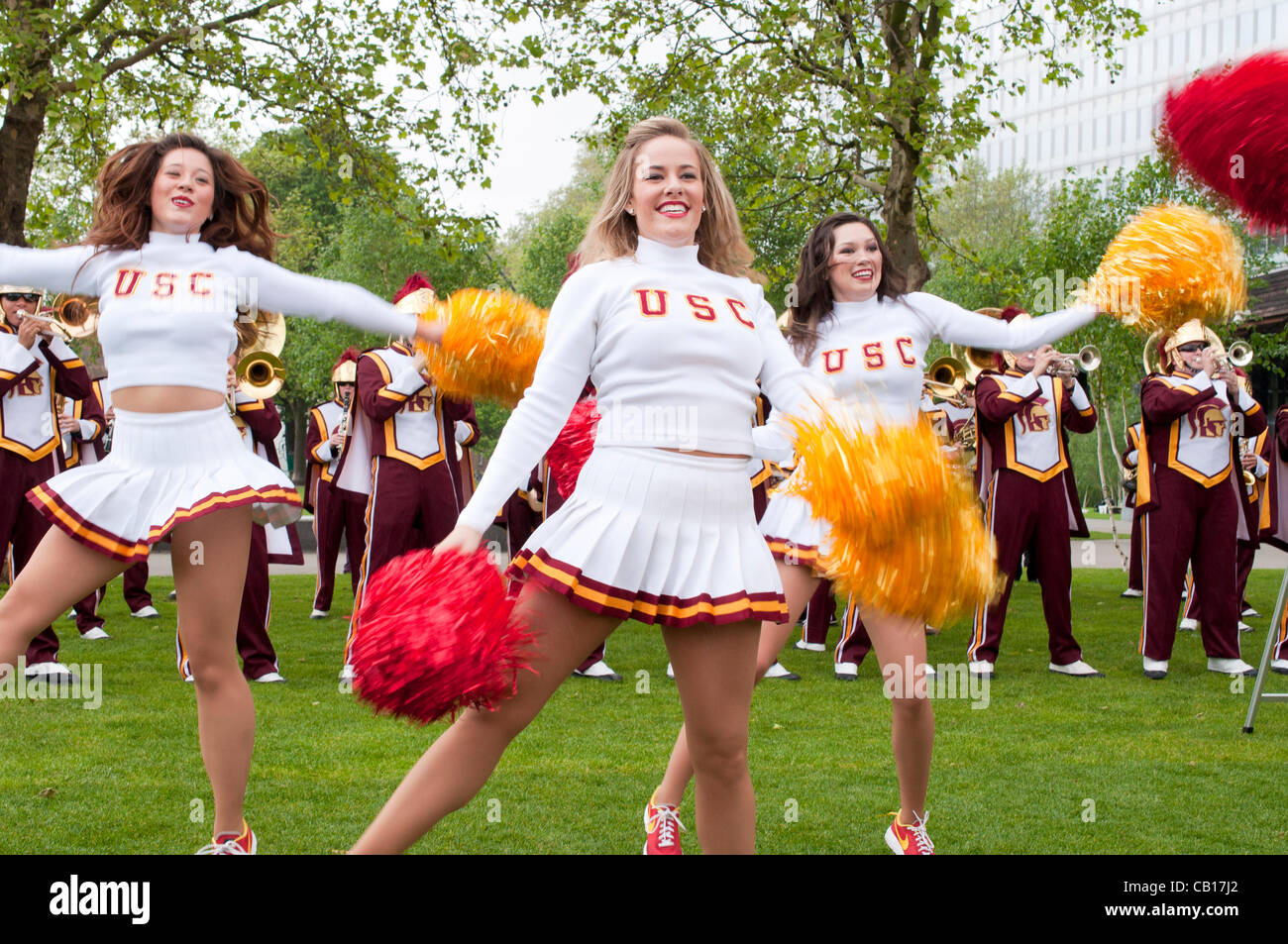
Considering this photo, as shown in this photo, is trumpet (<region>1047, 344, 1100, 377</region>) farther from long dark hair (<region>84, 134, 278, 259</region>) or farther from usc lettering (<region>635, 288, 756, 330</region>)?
long dark hair (<region>84, 134, 278, 259</region>)

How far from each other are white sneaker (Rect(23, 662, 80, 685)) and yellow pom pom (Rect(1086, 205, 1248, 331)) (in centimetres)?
512

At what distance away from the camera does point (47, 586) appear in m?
3.06

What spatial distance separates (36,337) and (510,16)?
7225 millimetres

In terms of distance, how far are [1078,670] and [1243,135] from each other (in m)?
4.62

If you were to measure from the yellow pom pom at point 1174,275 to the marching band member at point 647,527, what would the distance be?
989 millimetres

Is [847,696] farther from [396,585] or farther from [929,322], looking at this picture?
[396,585]

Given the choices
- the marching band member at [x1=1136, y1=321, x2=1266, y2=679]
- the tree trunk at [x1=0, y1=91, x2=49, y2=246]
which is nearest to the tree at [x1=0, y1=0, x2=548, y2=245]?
the tree trunk at [x1=0, y1=91, x2=49, y2=246]

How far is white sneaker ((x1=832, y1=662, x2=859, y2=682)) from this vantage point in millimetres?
6906

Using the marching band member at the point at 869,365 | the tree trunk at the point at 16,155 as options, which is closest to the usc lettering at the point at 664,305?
the marching band member at the point at 869,365

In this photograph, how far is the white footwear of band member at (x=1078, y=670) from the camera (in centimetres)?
706

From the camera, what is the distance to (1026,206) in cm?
5231

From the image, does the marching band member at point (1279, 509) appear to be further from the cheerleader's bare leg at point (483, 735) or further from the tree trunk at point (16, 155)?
the tree trunk at point (16, 155)

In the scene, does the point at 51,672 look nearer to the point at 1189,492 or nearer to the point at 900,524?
the point at 900,524

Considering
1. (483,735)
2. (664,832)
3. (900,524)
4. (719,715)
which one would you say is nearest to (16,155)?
(664,832)
